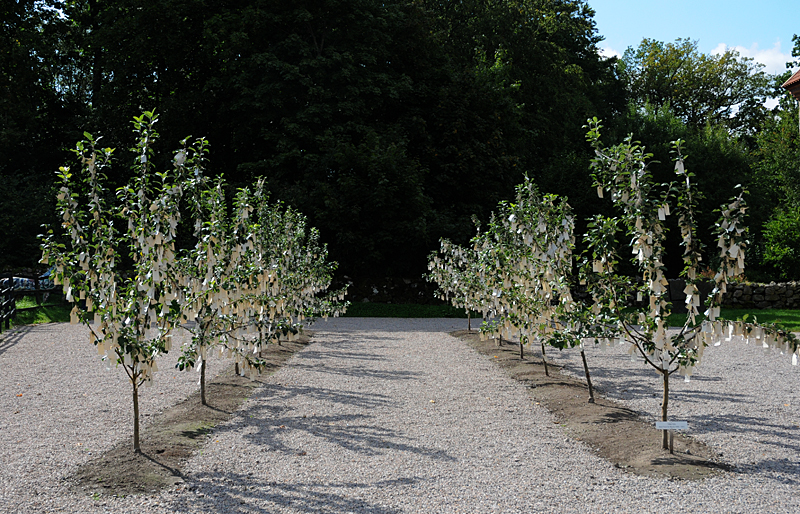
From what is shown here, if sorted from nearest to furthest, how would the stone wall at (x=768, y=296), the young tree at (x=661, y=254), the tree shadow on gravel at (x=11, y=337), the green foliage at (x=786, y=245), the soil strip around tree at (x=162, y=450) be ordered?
the soil strip around tree at (x=162, y=450), the young tree at (x=661, y=254), the tree shadow on gravel at (x=11, y=337), the stone wall at (x=768, y=296), the green foliage at (x=786, y=245)

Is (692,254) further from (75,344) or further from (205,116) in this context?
(205,116)

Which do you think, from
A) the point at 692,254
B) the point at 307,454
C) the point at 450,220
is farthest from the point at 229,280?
the point at 450,220

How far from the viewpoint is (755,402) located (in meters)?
6.83

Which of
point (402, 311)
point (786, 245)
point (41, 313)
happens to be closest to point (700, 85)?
point (786, 245)

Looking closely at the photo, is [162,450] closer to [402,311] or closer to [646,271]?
[646,271]

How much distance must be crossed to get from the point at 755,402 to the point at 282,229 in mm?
7525

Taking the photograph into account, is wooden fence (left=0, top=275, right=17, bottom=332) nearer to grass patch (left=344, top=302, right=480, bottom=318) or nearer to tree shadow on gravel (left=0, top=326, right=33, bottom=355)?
tree shadow on gravel (left=0, top=326, right=33, bottom=355)

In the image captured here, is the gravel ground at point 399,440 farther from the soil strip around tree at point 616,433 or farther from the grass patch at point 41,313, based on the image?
the grass patch at point 41,313

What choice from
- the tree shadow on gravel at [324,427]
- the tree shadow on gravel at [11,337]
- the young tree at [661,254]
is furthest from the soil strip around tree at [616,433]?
the tree shadow on gravel at [11,337]

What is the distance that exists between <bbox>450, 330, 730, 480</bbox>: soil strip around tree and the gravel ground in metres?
0.15

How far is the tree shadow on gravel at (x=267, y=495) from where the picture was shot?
3.86 m

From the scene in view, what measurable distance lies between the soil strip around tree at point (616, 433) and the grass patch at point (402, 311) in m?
9.16

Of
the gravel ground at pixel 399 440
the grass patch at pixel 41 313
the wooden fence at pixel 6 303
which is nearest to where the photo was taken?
the gravel ground at pixel 399 440

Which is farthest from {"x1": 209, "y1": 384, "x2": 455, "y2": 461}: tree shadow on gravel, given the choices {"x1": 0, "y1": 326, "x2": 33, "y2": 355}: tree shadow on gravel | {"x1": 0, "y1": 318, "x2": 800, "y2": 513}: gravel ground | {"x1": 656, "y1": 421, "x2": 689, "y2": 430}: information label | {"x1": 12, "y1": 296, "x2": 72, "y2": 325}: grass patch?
{"x1": 12, "y1": 296, "x2": 72, "y2": 325}: grass patch
